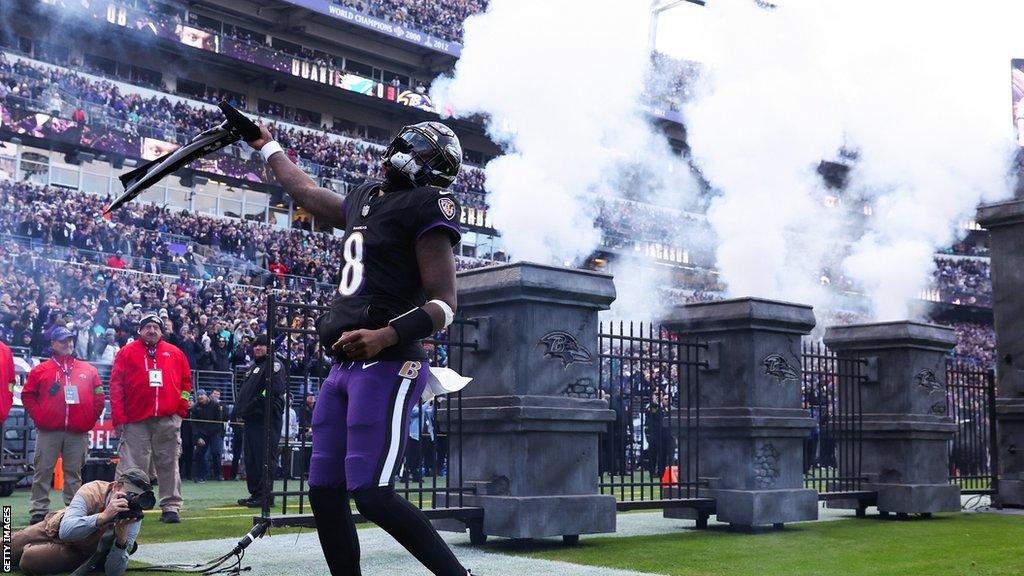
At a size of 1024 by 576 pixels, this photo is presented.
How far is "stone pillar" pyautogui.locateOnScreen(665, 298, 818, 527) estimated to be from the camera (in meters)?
9.49

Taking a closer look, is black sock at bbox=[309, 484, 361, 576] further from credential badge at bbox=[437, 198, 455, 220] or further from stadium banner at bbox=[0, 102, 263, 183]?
stadium banner at bbox=[0, 102, 263, 183]

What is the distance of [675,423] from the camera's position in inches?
388

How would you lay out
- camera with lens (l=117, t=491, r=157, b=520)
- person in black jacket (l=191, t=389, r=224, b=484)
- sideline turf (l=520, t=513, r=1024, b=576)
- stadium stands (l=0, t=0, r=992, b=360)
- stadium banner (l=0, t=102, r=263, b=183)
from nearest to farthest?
camera with lens (l=117, t=491, r=157, b=520)
sideline turf (l=520, t=513, r=1024, b=576)
person in black jacket (l=191, t=389, r=224, b=484)
stadium stands (l=0, t=0, r=992, b=360)
stadium banner (l=0, t=102, r=263, b=183)

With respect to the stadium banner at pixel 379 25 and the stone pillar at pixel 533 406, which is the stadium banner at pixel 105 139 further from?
the stone pillar at pixel 533 406

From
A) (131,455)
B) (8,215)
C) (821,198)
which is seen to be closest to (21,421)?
(131,455)

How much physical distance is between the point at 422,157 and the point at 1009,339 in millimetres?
10739

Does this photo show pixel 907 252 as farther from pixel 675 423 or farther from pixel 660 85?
pixel 675 423

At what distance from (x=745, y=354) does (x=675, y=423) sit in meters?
0.87

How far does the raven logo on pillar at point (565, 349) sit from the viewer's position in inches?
311

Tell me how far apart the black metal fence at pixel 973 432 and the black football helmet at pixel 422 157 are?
9.52 metres

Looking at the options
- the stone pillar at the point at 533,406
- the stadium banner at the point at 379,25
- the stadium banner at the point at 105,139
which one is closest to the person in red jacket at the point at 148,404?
the stone pillar at the point at 533,406

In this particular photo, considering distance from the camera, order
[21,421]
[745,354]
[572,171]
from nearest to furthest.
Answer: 1. [745,354]
2. [21,421]
3. [572,171]

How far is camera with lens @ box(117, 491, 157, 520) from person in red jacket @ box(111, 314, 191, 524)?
3.79 metres

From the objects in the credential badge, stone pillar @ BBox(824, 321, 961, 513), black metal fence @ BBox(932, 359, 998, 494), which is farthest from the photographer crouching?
black metal fence @ BBox(932, 359, 998, 494)
